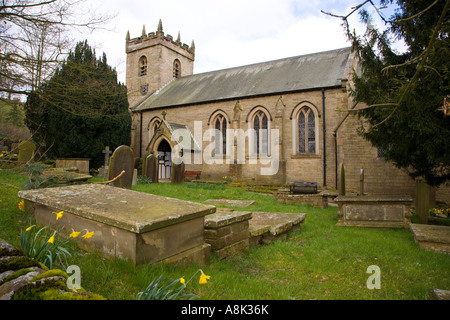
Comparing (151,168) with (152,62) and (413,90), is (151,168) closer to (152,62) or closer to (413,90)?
(413,90)

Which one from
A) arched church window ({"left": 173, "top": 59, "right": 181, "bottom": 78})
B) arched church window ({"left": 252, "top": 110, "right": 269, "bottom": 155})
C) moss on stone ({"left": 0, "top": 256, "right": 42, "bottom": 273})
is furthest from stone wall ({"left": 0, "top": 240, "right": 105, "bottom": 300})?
arched church window ({"left": 173, "top": 59, "right": 181, "bottom": 78})

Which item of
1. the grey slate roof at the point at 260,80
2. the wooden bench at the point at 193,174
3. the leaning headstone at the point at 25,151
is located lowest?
the wooden bench at the point at 193,174

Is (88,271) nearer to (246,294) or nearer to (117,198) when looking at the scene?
(117,198)

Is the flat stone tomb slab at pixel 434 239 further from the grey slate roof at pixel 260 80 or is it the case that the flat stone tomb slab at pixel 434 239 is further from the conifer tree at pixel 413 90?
the grey slate roof at pixel 260 80

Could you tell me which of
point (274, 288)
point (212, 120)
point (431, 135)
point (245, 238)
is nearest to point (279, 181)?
point (212, 120)

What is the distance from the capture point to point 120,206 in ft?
10.6

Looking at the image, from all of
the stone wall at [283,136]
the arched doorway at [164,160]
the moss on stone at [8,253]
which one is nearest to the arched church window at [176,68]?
the stone wall at [283,136]

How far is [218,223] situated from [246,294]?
1.21 meters

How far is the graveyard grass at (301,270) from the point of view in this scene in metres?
2.50

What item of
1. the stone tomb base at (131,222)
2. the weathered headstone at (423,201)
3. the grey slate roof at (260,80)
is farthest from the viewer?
the grey slate roof at (260,80)

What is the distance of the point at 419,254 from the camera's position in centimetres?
449

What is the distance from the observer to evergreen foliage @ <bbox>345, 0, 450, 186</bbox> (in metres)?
4.90

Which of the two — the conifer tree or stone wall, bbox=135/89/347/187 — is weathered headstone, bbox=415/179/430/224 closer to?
the conifer tree

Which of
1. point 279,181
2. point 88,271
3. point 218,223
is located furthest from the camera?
point 279,181
